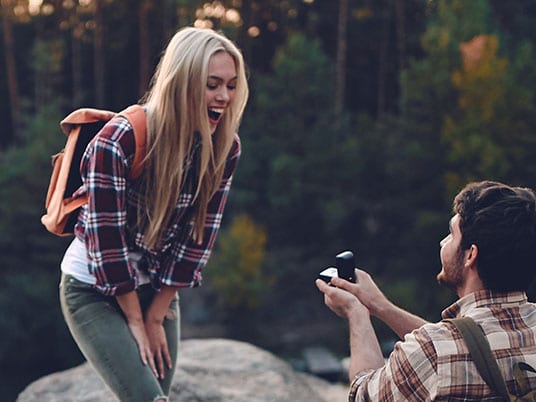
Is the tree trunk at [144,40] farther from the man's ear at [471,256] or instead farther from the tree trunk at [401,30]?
the man's ear at [471,256]

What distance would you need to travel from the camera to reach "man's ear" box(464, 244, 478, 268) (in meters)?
1.78

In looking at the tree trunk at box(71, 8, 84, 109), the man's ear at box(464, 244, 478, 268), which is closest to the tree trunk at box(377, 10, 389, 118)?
the tree trunk at box(71, 8, 84, 109)

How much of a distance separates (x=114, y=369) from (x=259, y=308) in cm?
1283

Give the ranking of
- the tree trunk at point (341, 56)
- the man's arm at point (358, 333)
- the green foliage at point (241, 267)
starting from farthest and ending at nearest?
1. the tree trunk at point (341, 56)
2. the green foliage at point (241, 267)
3. the man's arm at point (358, 333)

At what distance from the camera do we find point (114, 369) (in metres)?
2.12

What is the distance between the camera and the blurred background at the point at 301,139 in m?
14.1

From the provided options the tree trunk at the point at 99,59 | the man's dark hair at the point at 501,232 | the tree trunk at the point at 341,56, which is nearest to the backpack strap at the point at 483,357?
the man's dark hair at the point at 501,232

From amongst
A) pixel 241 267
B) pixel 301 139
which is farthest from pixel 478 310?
pixel 301 139

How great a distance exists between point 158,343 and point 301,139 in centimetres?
1402

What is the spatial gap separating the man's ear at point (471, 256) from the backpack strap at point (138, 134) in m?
0.93

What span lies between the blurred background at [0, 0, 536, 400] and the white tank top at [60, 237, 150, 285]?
11.8 meters

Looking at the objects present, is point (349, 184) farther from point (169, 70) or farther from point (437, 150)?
point (169, 70)

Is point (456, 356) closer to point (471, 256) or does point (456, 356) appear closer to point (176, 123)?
point (471, 256)

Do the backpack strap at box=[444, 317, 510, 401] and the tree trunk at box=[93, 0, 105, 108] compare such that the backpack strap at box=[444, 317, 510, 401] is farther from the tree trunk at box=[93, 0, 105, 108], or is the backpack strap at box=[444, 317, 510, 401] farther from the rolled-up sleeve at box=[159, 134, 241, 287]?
the tree trunk at box=[93, 0, 105, 108]
